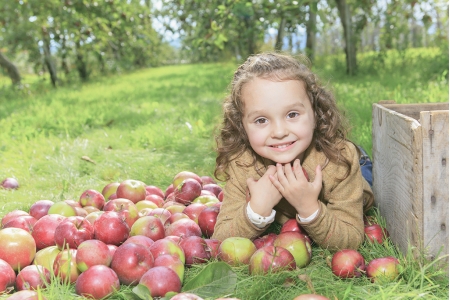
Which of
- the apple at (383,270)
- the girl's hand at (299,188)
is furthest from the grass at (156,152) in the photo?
the girl's hand at (299,188)

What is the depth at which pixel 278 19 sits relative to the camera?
5.99 meters

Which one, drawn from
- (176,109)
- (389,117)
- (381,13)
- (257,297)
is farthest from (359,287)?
(381,13)

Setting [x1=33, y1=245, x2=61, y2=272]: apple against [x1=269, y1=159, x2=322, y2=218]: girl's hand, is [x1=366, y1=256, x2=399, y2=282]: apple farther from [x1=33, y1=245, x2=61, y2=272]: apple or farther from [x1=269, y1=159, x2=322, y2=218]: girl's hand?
[x1=33, y1=245, x2=61, y2=272]: apple

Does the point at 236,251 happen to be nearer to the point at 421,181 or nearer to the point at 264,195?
the point at 264,195

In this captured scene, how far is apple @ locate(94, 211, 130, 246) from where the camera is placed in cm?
246

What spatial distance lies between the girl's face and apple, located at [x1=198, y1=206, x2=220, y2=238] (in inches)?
20.2

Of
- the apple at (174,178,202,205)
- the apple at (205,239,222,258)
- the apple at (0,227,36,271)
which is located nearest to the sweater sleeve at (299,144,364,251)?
the apple at (205,239,222,258)

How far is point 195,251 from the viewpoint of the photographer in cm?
234

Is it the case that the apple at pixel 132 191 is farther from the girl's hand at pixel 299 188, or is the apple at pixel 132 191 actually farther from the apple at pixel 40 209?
the girl's hand at pixel 299 188

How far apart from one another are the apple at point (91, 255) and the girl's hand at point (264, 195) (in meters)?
0.68

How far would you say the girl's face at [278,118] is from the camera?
2.34 m

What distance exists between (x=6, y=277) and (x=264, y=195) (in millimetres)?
1120

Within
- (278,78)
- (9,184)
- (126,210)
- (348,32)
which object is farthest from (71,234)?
(348,32)

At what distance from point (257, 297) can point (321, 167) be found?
32.8 inches
